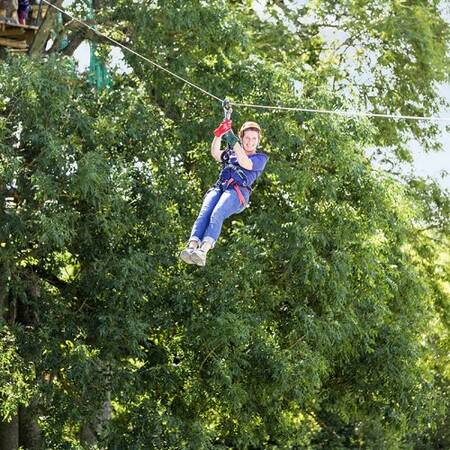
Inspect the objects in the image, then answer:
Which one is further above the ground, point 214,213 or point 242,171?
point 242,171

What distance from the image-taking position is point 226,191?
916 centimetres

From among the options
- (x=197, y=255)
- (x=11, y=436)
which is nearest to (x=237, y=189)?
(x=197, y=255)

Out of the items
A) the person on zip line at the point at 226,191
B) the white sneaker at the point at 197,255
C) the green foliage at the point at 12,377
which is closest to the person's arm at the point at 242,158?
the person on zip line at the point at 226,191

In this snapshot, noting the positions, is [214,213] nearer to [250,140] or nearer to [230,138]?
[250,140]

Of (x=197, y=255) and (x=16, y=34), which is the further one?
(x=16, y=34)

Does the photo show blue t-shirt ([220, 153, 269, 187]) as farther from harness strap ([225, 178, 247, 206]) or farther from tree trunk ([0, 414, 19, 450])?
tree trunk ([0, 414, 19, 450])

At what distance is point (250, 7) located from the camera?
57.8 ft

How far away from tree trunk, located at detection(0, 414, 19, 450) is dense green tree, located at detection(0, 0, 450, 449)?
4 cm

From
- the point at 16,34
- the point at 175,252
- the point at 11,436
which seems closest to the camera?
the point at 175,252

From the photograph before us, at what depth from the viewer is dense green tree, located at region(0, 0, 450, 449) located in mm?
13469

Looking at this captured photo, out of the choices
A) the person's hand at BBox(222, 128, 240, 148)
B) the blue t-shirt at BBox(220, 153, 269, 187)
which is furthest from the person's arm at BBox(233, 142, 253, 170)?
the person's hand at BBox(222, 128, 240, 148)

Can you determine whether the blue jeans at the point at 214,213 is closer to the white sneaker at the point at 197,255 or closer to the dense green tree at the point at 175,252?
the white sneaker at the point at 197,255

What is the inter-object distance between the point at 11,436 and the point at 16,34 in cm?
489

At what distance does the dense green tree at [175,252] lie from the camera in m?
13.5
